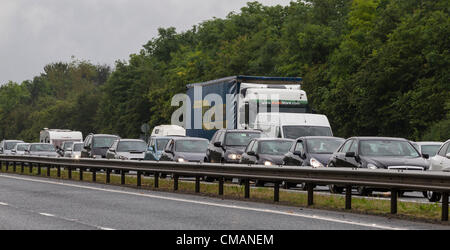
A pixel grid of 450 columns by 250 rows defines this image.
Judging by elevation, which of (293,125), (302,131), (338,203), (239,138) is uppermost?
(293,125)

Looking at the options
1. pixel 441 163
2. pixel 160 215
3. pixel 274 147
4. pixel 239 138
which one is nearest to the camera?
pixel 160 215

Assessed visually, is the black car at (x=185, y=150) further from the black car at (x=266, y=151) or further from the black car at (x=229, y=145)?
the black car at (x=266, y=151)


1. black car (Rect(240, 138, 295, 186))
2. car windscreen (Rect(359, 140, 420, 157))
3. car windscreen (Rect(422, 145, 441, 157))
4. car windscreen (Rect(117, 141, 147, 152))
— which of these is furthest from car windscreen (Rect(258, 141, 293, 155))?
car windscreen (Rect(117, 141, 147, 152))

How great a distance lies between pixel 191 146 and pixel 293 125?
4135 millimetres

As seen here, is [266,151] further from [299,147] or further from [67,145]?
[67,145]

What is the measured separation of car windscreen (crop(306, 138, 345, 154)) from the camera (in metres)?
25.6

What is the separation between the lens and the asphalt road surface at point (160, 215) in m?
13.3

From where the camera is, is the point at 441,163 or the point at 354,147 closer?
the point at 441,163

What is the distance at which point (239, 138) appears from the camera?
31.1m

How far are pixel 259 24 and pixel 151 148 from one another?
2456 inches

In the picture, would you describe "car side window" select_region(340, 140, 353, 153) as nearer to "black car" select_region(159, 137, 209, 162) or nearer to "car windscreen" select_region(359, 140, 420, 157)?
"car windscreen" select_region(359, 140, 420, 157)

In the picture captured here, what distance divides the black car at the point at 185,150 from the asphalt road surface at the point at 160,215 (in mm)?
10107

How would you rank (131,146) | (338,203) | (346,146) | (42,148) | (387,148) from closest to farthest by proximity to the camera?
(338,203) < (387,148) < (346,146) < (131,146) < (42,148)

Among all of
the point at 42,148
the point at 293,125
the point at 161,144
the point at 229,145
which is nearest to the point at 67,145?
the point at 42,148
